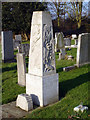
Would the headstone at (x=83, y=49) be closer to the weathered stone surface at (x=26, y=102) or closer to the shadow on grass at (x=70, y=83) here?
the shadow on grass at (x=70, y=83)

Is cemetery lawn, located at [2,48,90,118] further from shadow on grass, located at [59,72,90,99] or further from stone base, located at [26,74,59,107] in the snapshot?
stone base, located at [26,74,59,107]

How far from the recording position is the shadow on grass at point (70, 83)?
689 centimetres

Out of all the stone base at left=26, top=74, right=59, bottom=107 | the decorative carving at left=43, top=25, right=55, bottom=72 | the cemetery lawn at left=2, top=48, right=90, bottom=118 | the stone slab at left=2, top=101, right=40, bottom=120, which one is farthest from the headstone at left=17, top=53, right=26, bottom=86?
the decorative carving at left=43, top=25, right=55, bottom=72

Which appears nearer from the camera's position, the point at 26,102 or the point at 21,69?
the point at 26,102

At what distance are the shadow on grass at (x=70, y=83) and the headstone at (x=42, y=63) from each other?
79 centimetres

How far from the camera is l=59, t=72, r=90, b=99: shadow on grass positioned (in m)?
6.89

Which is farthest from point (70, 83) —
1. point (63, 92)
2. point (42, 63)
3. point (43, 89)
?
point (42, 63)

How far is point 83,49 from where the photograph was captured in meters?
10.8

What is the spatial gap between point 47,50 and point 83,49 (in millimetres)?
5295

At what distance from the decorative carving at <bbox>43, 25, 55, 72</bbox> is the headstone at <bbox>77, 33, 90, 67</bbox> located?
468 centimetres

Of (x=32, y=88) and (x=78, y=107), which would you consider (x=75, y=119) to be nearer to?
(x=78, y=107)

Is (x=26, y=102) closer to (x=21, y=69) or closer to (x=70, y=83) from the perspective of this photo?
(x=70, y=83)

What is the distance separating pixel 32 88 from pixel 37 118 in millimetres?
1181

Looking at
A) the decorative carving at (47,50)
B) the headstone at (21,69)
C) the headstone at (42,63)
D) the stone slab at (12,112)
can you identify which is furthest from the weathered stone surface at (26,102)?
the headstone at (21,69)
